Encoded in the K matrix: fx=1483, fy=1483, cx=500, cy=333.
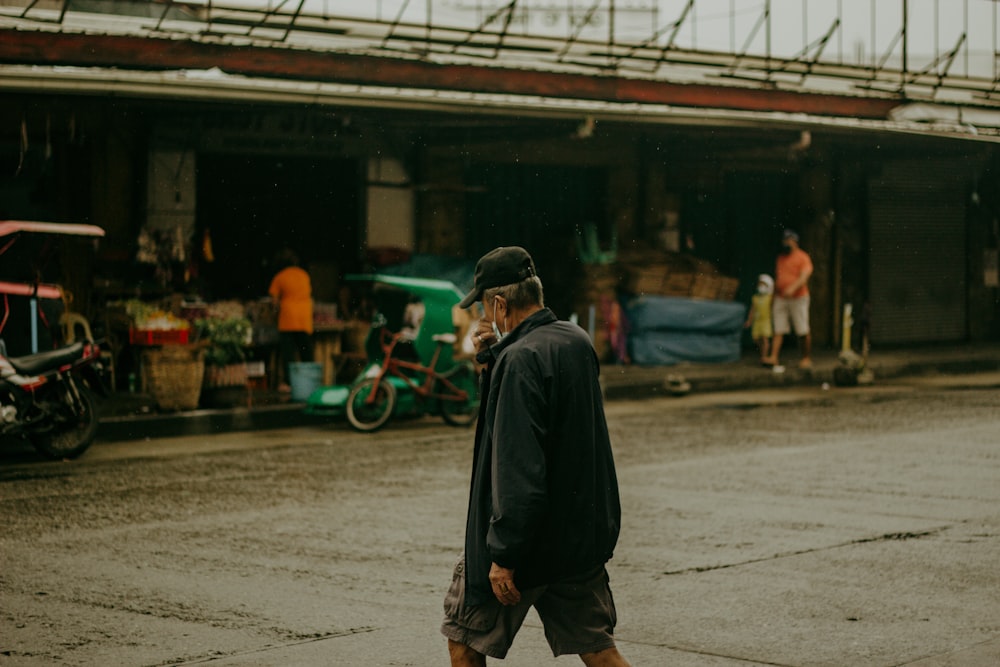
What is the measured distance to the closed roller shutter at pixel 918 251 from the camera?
83.6 ft

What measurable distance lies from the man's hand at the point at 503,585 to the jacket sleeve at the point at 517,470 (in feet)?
0.08

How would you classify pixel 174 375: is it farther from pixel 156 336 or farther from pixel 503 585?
pixel 503 585

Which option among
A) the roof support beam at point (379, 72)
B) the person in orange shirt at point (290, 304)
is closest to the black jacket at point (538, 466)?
the person in orange shirt at point (290, 304)

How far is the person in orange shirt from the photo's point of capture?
1619 cm

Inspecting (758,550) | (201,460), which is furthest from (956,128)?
(758,550)

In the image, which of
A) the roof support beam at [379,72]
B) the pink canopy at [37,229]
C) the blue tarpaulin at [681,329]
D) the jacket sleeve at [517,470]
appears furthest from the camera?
the blue tarpaulin at [681,329]

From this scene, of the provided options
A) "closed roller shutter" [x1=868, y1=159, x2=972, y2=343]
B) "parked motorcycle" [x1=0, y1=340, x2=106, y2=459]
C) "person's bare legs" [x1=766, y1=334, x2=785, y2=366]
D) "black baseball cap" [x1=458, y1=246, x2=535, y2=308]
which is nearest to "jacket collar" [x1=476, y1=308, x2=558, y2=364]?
"black baseball cap" [x1=458, y1=246, x2=535, y2=308]

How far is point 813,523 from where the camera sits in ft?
29.2

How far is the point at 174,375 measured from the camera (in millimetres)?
14805

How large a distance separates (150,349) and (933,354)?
13.8m

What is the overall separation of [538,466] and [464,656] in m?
0.61

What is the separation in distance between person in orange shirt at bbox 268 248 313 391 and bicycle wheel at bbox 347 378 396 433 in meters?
2.04

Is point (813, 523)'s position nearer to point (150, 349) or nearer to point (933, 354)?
point (150, 349)

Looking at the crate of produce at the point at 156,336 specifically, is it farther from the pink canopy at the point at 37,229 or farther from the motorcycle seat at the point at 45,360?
the motorcycle seat at the point at 45,360
